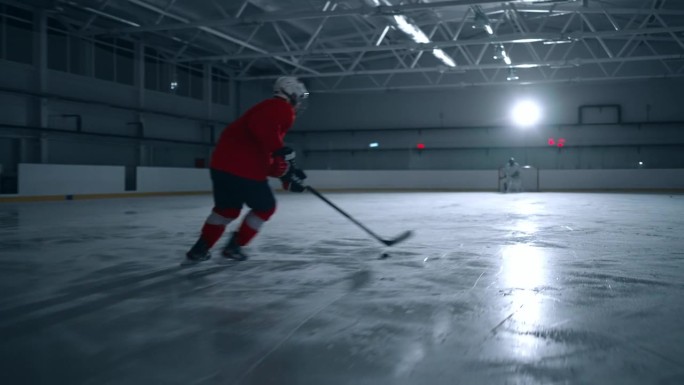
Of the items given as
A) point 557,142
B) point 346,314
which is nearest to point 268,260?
point 346,314

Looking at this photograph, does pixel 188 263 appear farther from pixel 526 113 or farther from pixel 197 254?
pixel 526 113

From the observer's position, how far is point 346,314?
301 cm

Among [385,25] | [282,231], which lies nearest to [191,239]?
[282,231]

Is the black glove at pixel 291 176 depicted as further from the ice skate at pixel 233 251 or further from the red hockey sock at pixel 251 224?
the ice skate at pixel 233 251

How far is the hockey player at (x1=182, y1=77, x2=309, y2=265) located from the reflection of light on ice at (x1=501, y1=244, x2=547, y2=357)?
196 centimetres

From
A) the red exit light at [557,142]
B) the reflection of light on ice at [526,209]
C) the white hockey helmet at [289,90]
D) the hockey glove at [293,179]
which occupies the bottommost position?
the reflection of light on ice at [526,209]

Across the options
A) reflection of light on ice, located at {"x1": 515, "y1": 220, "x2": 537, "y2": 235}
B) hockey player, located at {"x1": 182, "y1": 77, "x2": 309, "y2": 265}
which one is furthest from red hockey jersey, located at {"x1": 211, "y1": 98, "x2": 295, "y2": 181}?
reflection of light on ice, located at {"x1": 515, "y1": 220, "x2": 537, "y2": 235}

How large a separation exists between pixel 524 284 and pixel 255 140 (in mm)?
2314

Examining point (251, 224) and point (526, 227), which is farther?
point (526, 227)

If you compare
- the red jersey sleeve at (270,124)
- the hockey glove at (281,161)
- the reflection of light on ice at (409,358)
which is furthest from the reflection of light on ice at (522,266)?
the red jersey sleeve at (270,124)

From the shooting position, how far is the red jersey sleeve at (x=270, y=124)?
4.27 metres

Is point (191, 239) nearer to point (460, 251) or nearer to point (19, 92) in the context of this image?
Answer: point (460, 251)

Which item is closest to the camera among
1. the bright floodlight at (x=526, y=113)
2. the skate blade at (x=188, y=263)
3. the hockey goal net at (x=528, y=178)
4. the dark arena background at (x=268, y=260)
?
the dark arena background at (x=268, y=260)

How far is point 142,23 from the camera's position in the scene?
2006 centimetres
